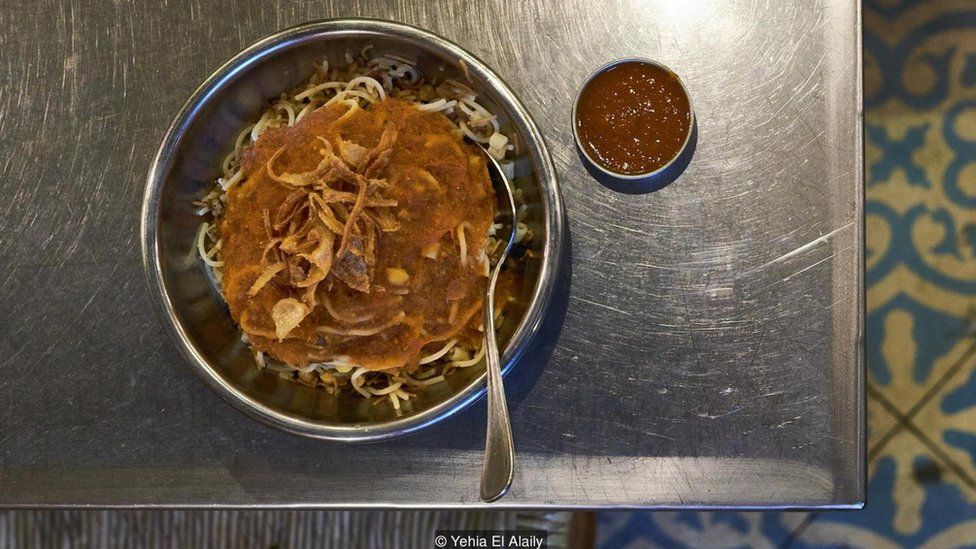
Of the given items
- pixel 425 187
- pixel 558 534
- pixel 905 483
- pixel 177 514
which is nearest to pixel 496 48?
pixel 425 187

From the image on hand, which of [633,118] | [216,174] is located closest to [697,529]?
[633,118]

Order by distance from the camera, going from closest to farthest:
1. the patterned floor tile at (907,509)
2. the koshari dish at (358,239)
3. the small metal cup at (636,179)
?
1. the koshari dish at (358,239)
2. the small metal cup at (636,179)
3. the patterned floor tile at (907,509)

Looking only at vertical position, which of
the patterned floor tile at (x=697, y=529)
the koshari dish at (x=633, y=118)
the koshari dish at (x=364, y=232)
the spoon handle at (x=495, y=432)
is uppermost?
the koshari dish at (x=633, y=118)

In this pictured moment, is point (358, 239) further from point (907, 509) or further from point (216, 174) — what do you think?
point (907, 509)

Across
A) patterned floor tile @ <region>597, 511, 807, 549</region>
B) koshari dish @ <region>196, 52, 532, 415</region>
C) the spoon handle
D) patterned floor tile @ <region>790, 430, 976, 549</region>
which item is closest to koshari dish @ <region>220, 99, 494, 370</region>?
koshari dish @ <region>196, 52, 532, 415</region>

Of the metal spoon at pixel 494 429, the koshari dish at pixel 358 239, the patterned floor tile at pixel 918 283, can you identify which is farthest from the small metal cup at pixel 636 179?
the patterned floor tile at pixel 918 283

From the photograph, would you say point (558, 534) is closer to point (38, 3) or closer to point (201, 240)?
point (201, 240)

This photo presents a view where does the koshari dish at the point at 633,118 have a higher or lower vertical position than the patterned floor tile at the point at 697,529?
higher

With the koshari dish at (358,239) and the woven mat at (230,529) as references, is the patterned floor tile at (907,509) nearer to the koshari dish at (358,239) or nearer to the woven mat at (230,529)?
the woven mat at (230,529)
